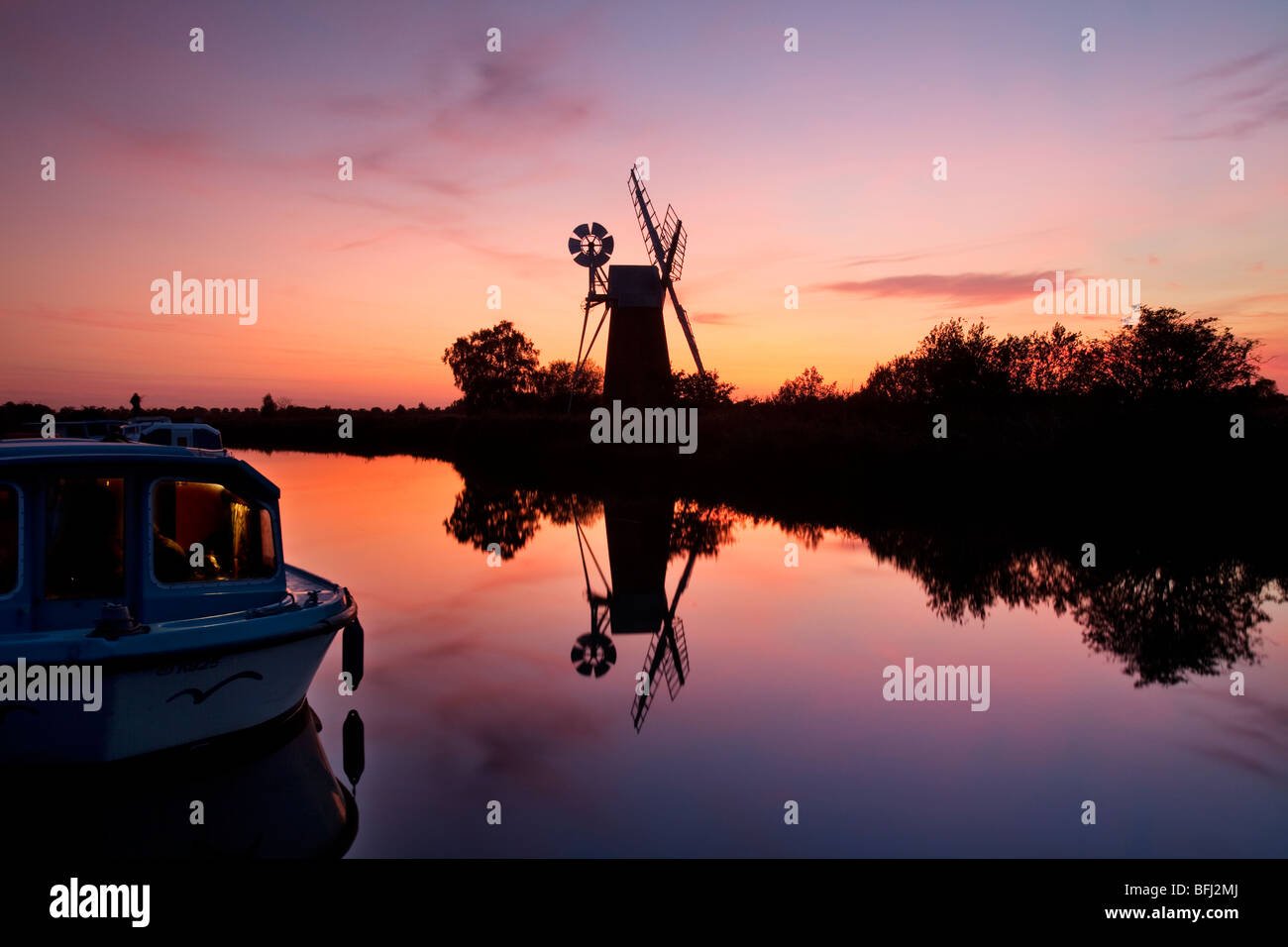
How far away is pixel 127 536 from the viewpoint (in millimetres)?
8188

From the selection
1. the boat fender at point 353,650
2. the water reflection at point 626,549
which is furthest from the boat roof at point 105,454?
the water reflection at point 626,549

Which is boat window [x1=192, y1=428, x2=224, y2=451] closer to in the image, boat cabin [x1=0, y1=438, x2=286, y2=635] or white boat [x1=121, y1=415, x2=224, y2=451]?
white boat [x1=121, y1=415, x2=224, y2=451]

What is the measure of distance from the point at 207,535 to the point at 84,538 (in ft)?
3.94

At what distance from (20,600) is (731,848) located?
23.4 feet

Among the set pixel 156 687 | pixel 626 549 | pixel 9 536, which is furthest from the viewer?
pixel 626 549

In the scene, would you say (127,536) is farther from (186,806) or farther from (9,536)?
(186,806)

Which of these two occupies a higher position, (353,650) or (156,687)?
(156,687)

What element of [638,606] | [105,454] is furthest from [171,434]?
[638,606]

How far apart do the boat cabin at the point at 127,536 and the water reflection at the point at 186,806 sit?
1.43 meters

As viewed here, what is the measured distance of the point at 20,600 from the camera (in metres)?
7.61

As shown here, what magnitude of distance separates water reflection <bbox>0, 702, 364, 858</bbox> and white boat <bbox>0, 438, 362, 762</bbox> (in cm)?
30

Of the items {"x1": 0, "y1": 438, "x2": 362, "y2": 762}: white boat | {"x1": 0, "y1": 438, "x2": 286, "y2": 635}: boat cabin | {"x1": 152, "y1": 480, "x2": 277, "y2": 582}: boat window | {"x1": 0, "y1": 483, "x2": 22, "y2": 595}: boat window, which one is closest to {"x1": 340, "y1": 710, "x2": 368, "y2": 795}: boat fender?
{"x1": 0, "y1": 438, "x2": 362, "y2": 762}: white boat

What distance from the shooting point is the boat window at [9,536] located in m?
7.66
